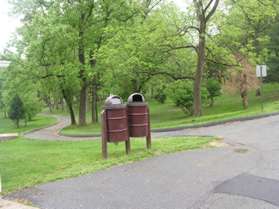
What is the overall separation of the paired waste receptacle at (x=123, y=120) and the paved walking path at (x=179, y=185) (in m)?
0.97

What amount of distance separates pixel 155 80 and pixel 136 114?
2092 cm

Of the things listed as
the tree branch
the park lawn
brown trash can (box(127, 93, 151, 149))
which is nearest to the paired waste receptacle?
brown trash can (box(127, 93, 151, 149))

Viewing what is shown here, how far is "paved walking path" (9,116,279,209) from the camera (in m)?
5.18

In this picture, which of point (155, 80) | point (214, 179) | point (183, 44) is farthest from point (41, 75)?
point (214, 179)

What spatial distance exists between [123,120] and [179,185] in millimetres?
2875

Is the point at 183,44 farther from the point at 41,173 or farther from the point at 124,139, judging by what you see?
the point at 41,173

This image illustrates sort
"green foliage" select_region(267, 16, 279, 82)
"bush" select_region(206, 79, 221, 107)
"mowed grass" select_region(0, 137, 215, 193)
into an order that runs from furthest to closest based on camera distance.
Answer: "bush" select_region(206, 79, 221, 107), "green foliage" select_region(267, 16, 279, 82), "mowed grass" select_region(0, 137, 215, 193)

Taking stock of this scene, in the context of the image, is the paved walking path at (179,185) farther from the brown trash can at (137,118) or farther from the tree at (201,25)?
the tree at (201,25)

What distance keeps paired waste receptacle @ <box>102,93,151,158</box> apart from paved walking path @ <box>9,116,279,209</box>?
3.18ft

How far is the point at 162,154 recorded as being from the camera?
337 inches

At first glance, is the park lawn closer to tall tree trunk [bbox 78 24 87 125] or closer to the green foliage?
tall tree trunk [bbox 78 24 87 125]

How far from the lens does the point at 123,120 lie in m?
8.54

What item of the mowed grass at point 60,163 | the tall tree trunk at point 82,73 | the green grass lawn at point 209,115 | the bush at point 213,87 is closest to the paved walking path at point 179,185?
the mowed grass at point 60,163

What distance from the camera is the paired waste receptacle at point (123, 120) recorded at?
841 centimetres
